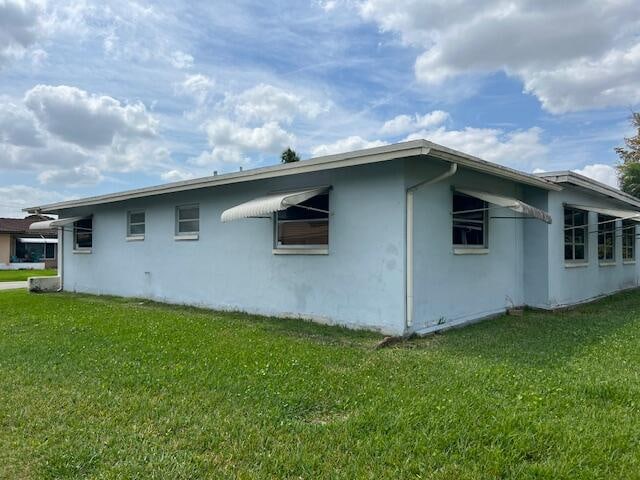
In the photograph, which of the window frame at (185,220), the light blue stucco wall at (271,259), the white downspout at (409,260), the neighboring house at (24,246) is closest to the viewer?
the white downspout at (409,260)

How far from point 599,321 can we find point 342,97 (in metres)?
9.47

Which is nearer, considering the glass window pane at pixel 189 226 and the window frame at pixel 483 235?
the window frame at pixel 483 235

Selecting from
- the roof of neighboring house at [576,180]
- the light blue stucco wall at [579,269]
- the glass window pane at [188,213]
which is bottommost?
the light blue stucco wall at [579,269]

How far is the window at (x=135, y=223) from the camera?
44.3 feet

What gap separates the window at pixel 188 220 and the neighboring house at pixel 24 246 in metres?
24.2

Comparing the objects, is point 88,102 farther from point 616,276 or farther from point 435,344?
point 616,276

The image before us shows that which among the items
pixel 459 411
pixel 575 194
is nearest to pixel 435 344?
pixel 459 411

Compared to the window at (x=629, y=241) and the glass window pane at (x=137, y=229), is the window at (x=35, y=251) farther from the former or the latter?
the window at (x=629, y=241)

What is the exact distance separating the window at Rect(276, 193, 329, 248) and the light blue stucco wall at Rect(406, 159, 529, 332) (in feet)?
6.13

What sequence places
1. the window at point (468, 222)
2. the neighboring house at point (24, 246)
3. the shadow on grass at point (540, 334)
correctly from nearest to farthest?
the shadow on grass at point (540, 334)
the window at point (468, 222)
the neighboring house at point (24, 246)

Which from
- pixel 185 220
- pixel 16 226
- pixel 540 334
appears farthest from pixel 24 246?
pixel 540 334

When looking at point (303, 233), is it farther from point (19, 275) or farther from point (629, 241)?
point (19, 275)

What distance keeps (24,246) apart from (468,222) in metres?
36.3

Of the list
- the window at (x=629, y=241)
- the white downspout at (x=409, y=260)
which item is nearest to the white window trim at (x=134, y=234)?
the white downspout at (x=409, y=260)
